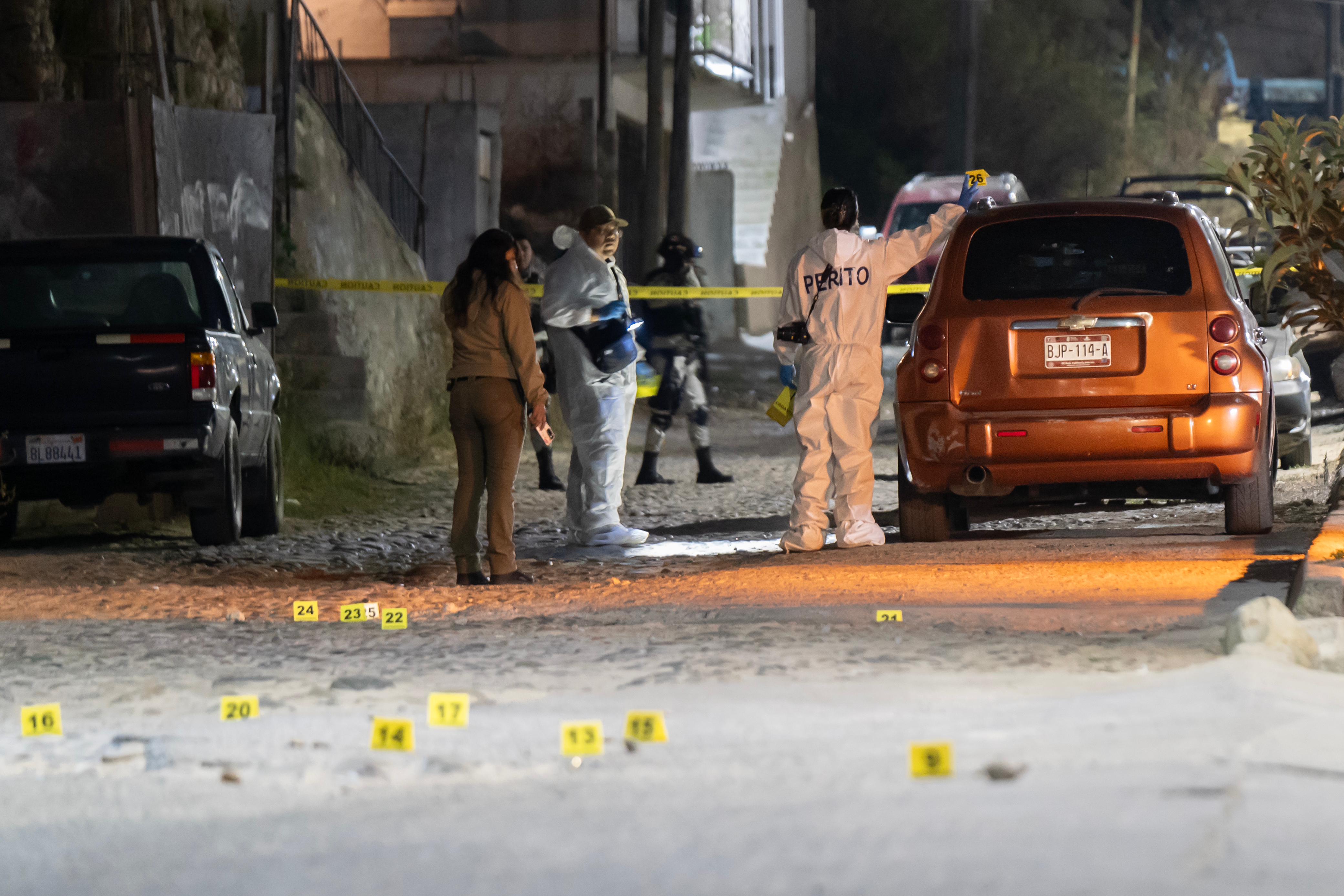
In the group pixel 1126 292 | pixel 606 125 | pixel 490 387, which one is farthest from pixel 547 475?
pixel 606 125

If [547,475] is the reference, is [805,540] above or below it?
above

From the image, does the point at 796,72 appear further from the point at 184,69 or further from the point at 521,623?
the point at 521,623

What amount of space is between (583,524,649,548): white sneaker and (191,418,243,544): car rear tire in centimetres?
211

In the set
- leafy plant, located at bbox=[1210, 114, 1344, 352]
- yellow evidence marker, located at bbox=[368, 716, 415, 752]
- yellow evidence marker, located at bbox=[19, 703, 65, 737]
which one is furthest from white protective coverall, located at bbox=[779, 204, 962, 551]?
yellow evidence marker, located at bbox=[19, 703, 65, 737]

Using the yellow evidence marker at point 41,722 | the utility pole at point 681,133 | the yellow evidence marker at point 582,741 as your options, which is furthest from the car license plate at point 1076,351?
the utility pole at point 681,133

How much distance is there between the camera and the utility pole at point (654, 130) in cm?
2592

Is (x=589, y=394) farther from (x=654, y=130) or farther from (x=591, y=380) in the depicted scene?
(x=654, y=130)

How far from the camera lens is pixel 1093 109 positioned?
48.0 m

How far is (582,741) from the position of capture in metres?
4.52

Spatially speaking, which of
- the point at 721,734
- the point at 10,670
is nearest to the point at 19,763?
the point at 10,670

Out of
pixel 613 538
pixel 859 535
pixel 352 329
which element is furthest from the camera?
pixel 352 329

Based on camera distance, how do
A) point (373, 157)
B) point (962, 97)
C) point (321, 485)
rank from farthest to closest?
point (962, 97) < point (373, 157) < point (321, 485)

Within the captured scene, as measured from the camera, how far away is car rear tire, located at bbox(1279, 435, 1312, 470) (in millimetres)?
13234

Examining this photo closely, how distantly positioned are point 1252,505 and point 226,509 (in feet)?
18.5
